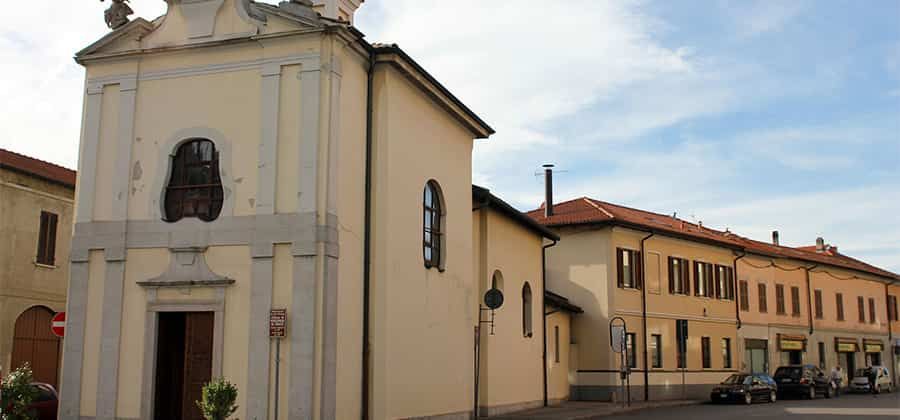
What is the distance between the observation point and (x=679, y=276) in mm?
38344

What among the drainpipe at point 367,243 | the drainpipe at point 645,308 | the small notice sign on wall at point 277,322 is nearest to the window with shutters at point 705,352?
the drainpipe at point 645,308

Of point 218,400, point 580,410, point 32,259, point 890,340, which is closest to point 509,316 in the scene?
point 580,410

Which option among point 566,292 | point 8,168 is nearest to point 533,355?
point 566,292

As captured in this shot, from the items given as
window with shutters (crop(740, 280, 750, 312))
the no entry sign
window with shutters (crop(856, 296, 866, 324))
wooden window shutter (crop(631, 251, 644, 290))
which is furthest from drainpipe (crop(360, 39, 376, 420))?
window with shutters (crop(856, 296, 866, 324))

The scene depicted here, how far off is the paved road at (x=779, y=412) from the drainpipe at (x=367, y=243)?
1090 cm

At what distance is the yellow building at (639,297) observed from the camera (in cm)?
3428

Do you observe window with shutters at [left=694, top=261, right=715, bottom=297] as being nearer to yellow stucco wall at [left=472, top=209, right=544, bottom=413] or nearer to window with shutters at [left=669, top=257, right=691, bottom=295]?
window with shutters at [left=669, top=257, right=691, bottom=295]

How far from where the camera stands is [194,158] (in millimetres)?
17438

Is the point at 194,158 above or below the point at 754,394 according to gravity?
above

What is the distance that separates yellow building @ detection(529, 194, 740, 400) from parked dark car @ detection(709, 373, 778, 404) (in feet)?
7.20

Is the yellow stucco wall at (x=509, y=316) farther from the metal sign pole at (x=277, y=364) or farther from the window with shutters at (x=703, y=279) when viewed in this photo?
the window with shutters at (x=703, y=279)

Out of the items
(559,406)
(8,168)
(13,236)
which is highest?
(8,168)

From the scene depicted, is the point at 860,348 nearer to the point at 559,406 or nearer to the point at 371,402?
the point at 559,406

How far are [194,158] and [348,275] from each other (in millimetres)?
3747
